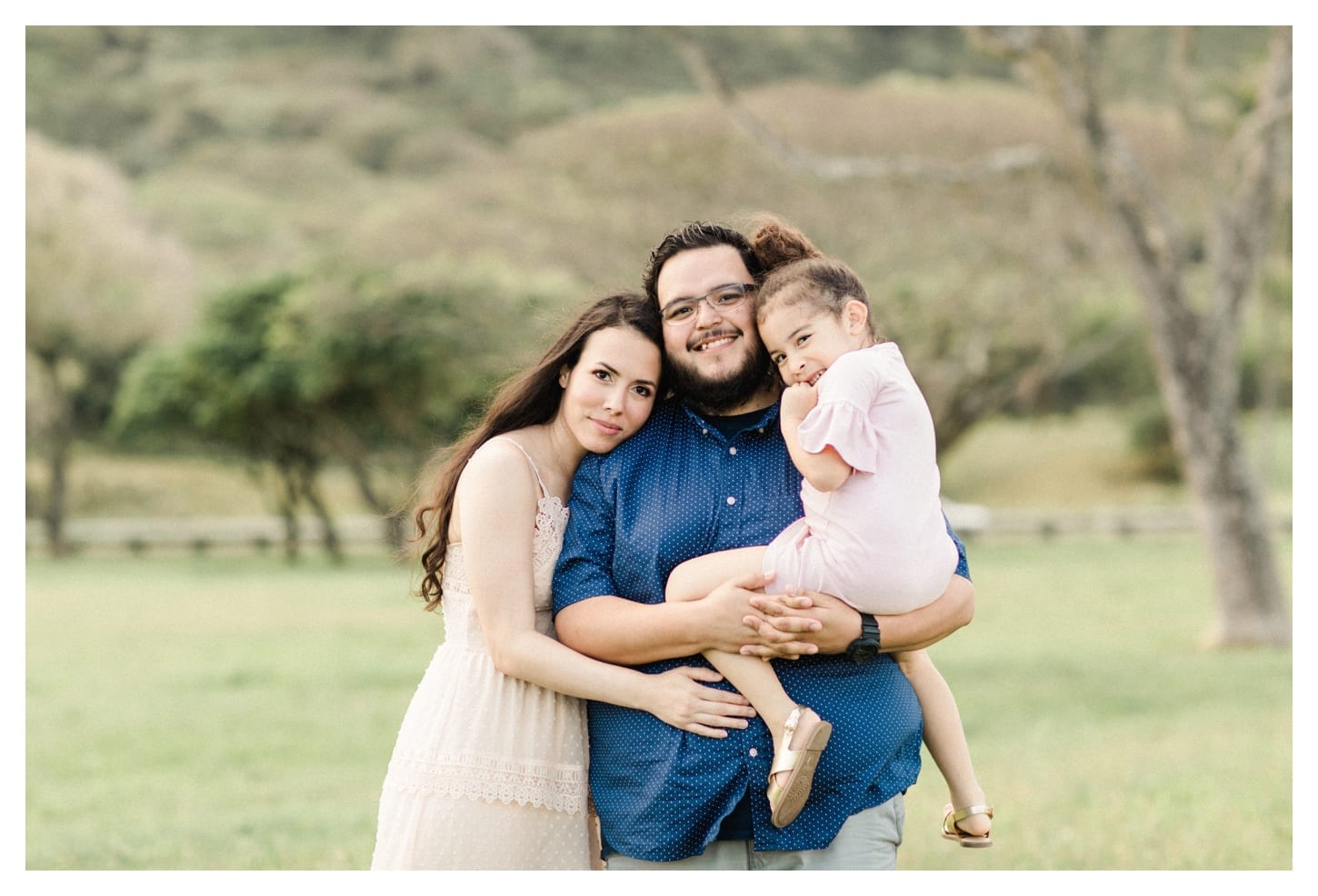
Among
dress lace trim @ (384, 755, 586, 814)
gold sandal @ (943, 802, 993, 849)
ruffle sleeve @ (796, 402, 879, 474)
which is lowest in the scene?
gold sandal @ (943, 802, 993, 849)

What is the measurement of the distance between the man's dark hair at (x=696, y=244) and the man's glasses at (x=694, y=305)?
0.09m

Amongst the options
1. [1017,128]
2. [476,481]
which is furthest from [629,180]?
[476,481]

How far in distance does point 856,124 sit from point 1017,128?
94.0 inches

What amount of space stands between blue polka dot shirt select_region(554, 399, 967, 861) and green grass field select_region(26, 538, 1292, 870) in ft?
9.60

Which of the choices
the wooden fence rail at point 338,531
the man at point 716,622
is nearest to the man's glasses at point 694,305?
the man at point 716,622

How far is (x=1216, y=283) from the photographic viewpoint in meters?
10.3

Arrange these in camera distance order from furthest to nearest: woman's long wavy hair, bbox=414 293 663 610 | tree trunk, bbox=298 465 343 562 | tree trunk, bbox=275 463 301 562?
tree trunk, bbox=275 463 301 562
tree trunk, bbox=298 465 343 562
woman's long wavy hair, bbox=414 293 663 610

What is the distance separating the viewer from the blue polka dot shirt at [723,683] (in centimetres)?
263

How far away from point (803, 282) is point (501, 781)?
1.14 m

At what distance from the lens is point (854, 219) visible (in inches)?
722

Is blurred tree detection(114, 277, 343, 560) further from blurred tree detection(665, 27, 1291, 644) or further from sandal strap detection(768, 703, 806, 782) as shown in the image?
sandal strap detection(768, 703, 806, 782)

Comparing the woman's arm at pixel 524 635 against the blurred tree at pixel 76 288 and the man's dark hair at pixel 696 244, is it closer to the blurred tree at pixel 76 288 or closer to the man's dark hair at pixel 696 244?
the man's dark hair at pixel 696 244

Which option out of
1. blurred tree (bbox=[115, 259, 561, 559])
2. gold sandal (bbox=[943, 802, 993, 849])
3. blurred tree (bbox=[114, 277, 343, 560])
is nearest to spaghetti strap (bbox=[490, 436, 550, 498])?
gold sandal (bbox=[943, 802, 993, 849])

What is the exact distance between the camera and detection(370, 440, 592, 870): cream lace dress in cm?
274
